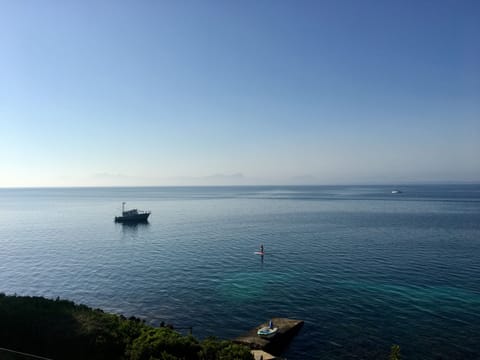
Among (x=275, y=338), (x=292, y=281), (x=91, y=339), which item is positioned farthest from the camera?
(x=292, y=281)

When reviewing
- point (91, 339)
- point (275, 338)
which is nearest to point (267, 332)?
point (275, 338)

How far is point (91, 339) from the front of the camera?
74.5ft

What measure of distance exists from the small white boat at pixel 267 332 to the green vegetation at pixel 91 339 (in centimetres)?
813

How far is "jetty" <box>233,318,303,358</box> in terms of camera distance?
29.3 meters

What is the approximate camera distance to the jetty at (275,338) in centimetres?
2927

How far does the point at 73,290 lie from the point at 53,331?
86.0 ft

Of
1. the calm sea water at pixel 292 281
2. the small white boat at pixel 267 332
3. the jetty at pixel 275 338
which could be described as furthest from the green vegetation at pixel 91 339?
the calm sea water at pixel 292 281

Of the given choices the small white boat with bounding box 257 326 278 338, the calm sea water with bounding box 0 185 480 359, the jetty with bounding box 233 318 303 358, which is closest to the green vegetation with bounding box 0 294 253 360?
the jetty with bounding box 233 318 303 358

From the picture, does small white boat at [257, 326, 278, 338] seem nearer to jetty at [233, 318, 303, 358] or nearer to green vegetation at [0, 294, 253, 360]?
jetty at [233, 318, 303, 358]

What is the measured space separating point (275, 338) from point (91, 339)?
641 inches

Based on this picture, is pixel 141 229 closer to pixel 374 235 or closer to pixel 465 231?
pixel 374 235

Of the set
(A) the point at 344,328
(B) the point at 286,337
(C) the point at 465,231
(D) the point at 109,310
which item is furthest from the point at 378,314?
(C) the point at 465,231

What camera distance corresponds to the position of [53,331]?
77.2 feet

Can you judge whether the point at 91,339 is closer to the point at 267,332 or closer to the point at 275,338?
the point at 267,332
